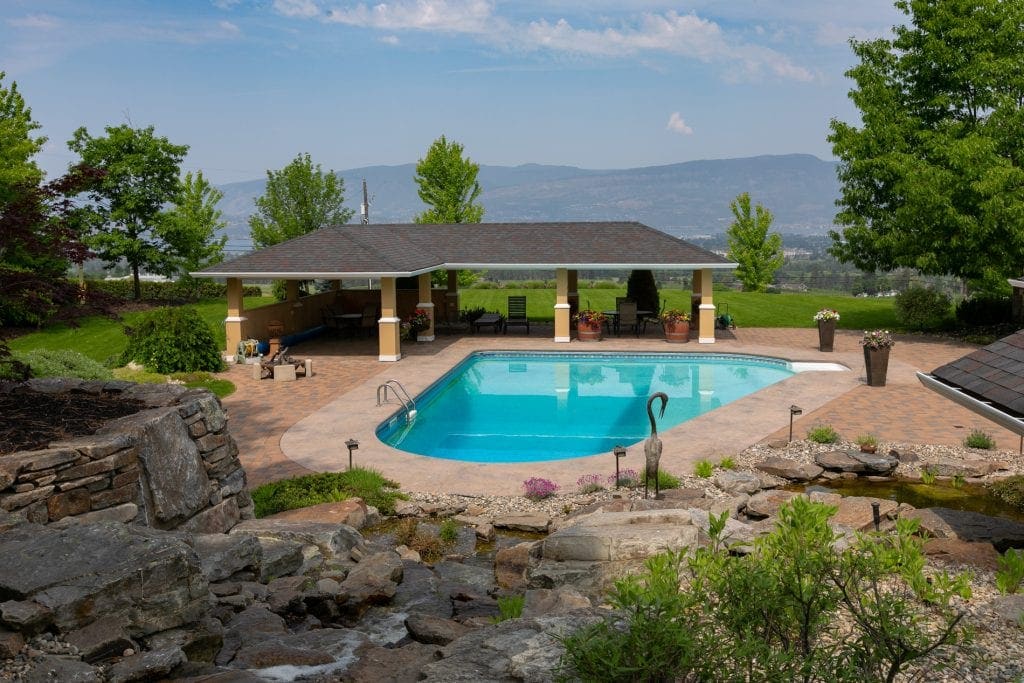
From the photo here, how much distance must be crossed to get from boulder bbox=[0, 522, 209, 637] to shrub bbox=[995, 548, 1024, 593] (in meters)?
5.98

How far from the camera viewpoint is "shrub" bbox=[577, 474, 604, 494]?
11656mm

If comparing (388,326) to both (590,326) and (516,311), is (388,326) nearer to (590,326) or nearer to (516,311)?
(590,326)

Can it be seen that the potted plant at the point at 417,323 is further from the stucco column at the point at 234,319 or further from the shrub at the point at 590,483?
the shrub at the point at 590,483

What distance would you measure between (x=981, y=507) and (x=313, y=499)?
27.8 feet

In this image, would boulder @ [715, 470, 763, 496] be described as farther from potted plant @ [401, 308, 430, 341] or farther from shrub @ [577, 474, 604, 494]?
potted plant @ [401, 308, 430, 341]

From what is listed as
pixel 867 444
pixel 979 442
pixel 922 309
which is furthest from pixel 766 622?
pixel 922 309

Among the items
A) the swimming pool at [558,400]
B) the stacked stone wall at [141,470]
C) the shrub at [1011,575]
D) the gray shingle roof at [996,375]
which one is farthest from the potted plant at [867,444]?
the stacked stone wall at [141,470]

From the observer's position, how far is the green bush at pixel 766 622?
3.96 metres

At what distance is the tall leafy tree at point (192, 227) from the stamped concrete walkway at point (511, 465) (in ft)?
41.5

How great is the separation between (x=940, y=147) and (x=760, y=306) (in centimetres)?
1116

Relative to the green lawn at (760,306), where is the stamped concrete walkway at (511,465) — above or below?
below

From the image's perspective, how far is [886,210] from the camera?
27031mm

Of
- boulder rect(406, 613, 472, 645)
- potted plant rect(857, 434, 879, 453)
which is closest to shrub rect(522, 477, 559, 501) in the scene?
boulder rect(406, 613, 472, 645)

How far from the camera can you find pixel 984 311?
26.8 metres
